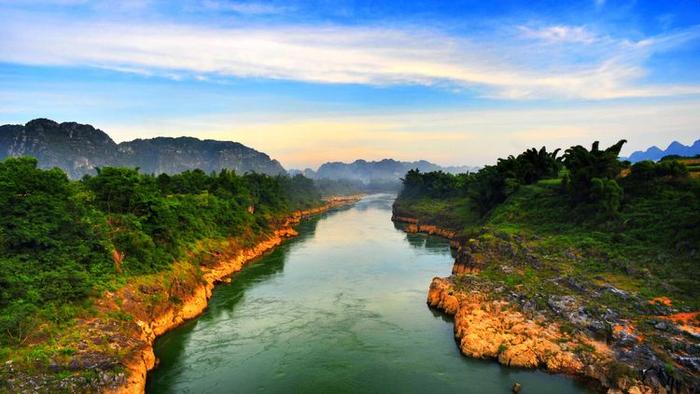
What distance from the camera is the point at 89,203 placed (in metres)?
36.9

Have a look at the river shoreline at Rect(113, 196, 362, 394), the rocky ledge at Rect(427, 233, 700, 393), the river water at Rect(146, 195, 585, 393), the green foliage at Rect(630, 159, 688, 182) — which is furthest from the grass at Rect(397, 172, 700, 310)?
the river shoreline at Rect(113, 196, 362, 394)

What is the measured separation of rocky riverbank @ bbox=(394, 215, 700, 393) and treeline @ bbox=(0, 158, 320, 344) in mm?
25457

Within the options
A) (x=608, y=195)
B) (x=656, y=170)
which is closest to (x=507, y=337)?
(x=608, y=195)

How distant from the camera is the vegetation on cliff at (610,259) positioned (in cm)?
2439

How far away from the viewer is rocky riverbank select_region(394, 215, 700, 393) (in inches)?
899

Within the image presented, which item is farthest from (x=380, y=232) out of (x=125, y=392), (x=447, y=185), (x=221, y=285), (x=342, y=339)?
(x=125, y=392)

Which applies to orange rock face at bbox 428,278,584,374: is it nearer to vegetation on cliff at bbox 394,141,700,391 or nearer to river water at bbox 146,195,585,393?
river water at bbox 146,195,585,393

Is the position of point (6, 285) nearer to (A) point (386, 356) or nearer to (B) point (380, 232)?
(A) point (386, 356)

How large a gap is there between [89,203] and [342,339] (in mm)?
24581

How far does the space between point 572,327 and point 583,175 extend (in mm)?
27746

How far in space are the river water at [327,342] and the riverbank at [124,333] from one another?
145cm

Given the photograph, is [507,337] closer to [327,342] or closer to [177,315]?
[327,342]

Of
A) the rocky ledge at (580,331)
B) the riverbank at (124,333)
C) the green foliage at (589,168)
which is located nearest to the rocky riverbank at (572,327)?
the rocky ledge at (580,331)

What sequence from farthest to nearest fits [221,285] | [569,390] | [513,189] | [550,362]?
[513,189] → [221,285] → [550,362] → [569,390]
